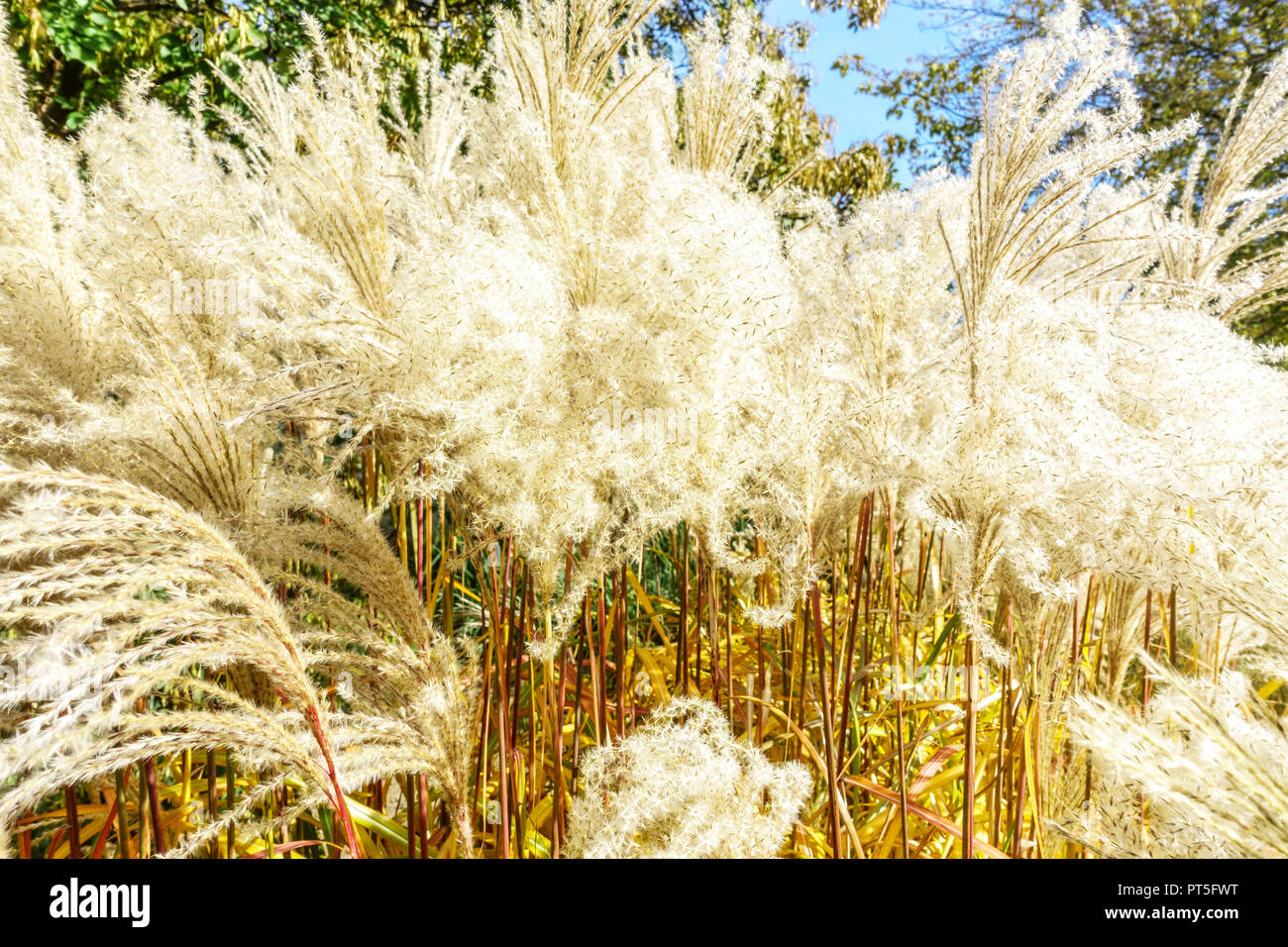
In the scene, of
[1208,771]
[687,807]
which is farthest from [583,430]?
[1208,771]

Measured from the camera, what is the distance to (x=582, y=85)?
1.66 m

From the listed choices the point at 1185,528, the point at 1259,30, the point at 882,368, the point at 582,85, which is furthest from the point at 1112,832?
the point at 1259,30

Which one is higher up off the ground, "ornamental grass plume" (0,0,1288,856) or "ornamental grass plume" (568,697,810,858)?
"ornamental grass plume" (0,0,1288,856)

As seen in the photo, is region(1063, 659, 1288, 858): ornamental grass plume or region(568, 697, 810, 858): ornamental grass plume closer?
region(1063, 659, 1288, 858): ornamental grass plume

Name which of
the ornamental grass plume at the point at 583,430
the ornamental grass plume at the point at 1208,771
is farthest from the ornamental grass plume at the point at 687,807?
the ornamental grass plume at the point at 1208,771

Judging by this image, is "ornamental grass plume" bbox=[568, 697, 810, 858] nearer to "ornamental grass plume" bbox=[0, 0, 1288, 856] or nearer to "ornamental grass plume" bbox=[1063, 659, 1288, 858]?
"ornamental grass plume" bbox=[0, 0, 1288, 856]

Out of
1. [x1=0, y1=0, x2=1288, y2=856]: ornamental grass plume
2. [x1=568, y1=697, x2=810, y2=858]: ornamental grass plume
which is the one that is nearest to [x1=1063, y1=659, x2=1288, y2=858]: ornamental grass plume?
[x1=0, y1=0, x2=1288, y2=856]: ornamental grass plume

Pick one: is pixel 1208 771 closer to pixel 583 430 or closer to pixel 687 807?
pixel 687 807

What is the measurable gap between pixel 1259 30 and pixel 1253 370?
10523 millimetres

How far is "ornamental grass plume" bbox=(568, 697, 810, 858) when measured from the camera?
1.05m

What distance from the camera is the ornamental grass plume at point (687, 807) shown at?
1.05 m

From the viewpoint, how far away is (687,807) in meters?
1.09
